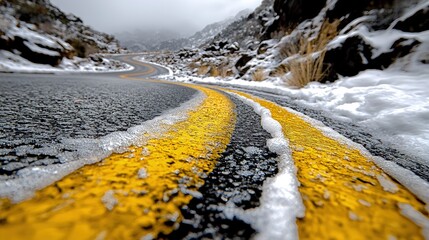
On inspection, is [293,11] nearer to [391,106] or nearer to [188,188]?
[391,106]

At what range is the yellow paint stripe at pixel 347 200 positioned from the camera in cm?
44

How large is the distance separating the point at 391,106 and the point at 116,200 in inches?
87.5

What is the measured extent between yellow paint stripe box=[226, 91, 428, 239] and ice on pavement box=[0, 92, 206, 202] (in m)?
0.52

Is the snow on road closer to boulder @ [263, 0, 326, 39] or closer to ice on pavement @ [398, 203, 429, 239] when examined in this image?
ice on pavement @ [398, 203, 429, 239]

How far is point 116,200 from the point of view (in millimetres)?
446

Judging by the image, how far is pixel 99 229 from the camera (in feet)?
1.19

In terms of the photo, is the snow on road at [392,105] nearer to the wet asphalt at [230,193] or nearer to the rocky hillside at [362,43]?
the rocky hillside at [362,43]

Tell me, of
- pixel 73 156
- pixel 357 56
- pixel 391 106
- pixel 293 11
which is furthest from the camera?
pixel 293 11

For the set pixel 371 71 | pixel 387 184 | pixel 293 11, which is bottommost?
pixel 387 184

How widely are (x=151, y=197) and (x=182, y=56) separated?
23.5 m

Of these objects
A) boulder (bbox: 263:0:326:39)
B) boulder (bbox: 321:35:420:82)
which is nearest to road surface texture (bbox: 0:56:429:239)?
boulder (bbox: 321:35:420:82)

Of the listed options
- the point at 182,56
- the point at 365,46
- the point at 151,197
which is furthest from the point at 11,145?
the point at 182,56

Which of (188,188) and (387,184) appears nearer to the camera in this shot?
(188,188)

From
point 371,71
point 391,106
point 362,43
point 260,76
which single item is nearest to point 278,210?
point 391,106
